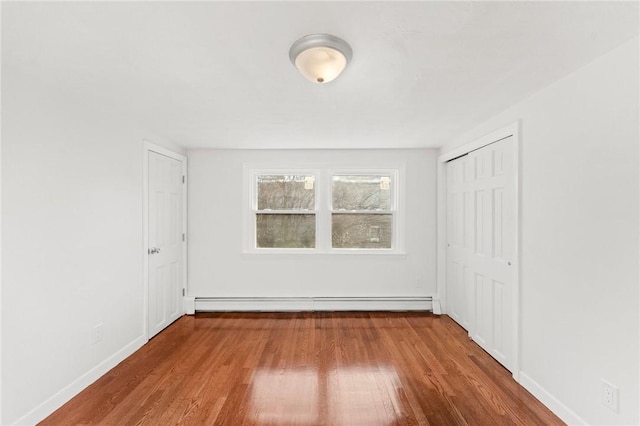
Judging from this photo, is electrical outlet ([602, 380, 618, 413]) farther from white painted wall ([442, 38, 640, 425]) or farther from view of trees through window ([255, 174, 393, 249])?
view of trees through window ([255, 174, 393, 249])

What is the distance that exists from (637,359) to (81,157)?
375 centimetres

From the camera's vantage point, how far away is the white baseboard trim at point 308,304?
13.0ft

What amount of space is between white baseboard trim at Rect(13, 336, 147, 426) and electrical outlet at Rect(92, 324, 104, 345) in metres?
0.20

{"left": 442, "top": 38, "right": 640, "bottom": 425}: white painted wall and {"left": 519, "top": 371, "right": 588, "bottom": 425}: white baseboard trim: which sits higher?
{"left": 442, "top": 38, "right": 640, "bottom": 425}: white painted wall

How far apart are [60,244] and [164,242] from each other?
137 cm

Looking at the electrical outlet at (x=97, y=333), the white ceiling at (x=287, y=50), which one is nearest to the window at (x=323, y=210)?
the white ceiling at (x=287, y=50)

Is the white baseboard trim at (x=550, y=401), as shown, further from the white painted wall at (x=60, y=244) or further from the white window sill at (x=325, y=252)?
the white painted wall at (x=60, y=244)

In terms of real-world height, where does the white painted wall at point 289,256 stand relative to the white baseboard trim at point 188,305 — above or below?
above

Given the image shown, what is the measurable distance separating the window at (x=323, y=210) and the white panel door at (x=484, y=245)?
0.84m

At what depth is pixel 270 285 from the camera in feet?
13.2

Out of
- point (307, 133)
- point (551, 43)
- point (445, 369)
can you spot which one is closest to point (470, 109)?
point (551, 43)

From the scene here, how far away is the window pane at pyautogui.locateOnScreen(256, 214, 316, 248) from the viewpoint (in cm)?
412

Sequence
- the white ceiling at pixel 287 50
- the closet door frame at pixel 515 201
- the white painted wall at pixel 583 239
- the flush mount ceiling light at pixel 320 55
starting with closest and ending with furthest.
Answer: the white ceiling at pixel 287 50 → the flush mount ceiling light at pixel 320 55 → the white painted wall at pixel 583 239 → the closet door frame at pixel 515 201

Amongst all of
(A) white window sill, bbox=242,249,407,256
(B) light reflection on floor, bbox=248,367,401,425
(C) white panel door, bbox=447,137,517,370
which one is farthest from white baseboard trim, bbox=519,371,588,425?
(A) white window sill, bbox=242,249,407,256
